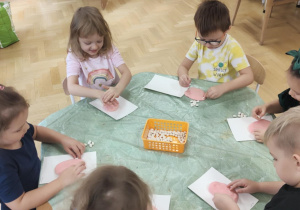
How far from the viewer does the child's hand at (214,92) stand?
143cm

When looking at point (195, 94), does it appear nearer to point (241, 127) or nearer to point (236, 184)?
point (241, 127)

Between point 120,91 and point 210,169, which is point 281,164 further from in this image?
point 120,91

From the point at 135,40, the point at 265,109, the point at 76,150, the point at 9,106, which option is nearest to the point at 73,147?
the point at 76,150

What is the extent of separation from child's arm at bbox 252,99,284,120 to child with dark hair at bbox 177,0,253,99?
0.20 meters

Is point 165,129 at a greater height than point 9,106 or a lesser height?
lesser

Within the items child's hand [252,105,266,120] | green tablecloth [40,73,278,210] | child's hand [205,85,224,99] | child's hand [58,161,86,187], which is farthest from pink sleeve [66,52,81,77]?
child's hand [252,105,266,120]

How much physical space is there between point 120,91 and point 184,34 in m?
2.26

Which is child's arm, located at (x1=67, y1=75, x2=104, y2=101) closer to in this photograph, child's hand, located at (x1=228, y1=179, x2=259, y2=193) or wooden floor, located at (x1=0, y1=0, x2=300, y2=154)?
child's hand, located at (x1=228, y1=179, x2=259, y2=193)

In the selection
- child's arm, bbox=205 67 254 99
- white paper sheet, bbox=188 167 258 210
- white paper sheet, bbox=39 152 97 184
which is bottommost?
white paper sheet, bbox=39 152 97 184

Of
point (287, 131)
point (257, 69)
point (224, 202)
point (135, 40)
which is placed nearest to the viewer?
point (287, 131)

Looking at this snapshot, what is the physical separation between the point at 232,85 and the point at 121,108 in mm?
645

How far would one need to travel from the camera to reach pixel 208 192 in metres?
Result: 1.01

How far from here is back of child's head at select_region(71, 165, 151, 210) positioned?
0.61 meters

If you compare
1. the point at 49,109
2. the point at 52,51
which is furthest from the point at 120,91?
the point at 52,51
